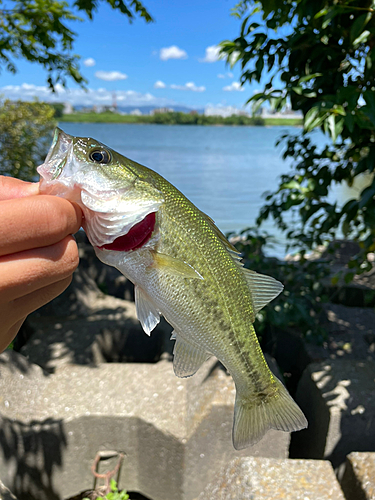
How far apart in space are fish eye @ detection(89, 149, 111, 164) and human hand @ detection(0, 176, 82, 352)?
18 centimetres

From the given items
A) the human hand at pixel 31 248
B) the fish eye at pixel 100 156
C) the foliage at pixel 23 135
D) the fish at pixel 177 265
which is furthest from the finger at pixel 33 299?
the foliage at pixel 23 135

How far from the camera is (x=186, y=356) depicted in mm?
1480

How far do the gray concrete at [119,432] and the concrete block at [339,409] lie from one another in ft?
1.30

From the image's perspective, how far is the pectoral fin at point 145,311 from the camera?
A: 144 cm

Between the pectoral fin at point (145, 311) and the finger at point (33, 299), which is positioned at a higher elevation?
the finger at point (33, 299)

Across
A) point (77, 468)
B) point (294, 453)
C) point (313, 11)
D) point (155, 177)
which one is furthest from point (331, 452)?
point (313, 11)

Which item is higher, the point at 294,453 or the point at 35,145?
the point at 35,145

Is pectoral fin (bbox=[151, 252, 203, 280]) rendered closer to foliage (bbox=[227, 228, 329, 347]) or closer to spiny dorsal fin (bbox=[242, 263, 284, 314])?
spiny dorsal fin (bbox=[242, 263, 284, 314])

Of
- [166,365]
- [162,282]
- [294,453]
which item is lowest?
[294,453]

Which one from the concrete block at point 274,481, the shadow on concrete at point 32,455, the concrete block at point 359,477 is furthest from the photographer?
A: the shadow on concrete at point 32,455

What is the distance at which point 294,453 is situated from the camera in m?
4.00

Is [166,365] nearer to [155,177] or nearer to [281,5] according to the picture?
[155,177]

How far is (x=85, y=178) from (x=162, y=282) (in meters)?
0.43

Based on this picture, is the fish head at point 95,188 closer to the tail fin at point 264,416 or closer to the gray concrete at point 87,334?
the tail fin at point 264,416
